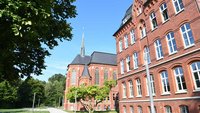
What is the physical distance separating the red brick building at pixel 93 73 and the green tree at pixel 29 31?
42.2 m

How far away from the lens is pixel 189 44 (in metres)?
14.1

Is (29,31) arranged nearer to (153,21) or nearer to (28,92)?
(153,21)

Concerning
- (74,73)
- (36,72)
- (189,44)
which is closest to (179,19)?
(189,44)

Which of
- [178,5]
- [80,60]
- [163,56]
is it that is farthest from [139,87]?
[80,60]

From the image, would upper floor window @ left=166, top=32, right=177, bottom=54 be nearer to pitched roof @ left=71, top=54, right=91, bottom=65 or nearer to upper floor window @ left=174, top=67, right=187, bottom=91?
upper floor window @ left=174, top=67, right=187, bottom=91

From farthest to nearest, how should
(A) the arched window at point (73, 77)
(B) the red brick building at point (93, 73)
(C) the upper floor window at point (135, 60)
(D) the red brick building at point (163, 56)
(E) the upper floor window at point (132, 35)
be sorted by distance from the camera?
1. (A) the arched window at point (73, 77)
2. (B) the red brick building at point (93, 73)
3. (E) the upper floor window at point (132, 35)
4. (C) the upper floor window at point (135, 60)
5. (D) the red brick building at point (163, 56)

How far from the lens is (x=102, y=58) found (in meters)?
60.6

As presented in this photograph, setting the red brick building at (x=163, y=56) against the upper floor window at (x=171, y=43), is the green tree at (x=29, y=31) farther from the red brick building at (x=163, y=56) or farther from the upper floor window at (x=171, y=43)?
the upper floor window at (x=171, y=43)

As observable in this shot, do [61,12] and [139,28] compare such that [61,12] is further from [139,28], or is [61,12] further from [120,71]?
[120,71]

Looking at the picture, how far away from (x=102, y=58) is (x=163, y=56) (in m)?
44.1

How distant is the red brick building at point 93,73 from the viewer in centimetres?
5312

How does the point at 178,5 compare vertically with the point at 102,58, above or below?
below

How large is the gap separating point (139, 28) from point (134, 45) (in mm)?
2235

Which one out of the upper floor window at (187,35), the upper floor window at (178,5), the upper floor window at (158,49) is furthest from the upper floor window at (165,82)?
the upper floor window at (178,5)
